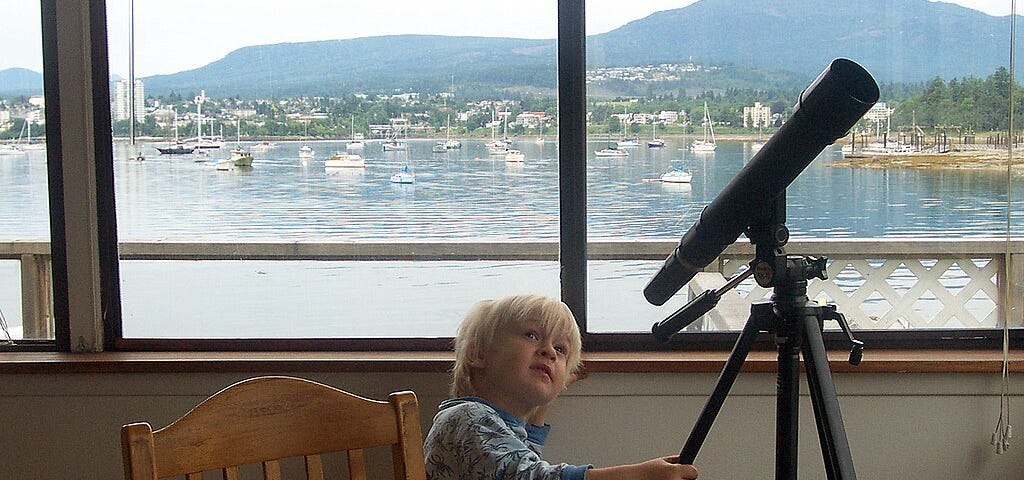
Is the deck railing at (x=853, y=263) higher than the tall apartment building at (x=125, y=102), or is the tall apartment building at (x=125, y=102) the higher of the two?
the tall apartment building at (x=125, y=102)

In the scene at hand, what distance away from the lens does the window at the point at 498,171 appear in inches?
92.3

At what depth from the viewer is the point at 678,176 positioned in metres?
2.38

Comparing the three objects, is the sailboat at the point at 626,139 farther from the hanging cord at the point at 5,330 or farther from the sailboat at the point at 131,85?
the hanging cord at the point at 5,330

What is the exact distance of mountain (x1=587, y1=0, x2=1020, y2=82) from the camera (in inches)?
90.8

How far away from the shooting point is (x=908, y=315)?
2.38 m

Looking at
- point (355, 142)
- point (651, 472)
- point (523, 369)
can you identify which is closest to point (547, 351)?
point (523, 369)

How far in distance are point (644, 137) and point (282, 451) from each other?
1251mm

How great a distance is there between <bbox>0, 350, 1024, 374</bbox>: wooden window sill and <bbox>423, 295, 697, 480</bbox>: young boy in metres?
0.37

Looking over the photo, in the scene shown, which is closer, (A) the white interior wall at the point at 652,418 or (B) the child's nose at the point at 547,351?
(B) the child's nose at the point at 547,351

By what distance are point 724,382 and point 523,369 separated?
0.35 m

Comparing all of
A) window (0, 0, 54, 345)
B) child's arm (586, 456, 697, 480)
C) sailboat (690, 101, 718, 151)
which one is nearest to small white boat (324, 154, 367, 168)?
window (0, 0, 54, 345)

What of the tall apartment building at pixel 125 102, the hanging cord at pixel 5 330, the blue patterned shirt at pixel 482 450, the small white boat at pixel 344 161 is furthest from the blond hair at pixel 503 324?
the hanging cord at pixel 5 330

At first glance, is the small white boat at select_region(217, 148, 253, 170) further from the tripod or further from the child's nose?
the tripod

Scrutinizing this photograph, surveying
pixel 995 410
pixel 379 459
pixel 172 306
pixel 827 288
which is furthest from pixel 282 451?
pixel 995 410
